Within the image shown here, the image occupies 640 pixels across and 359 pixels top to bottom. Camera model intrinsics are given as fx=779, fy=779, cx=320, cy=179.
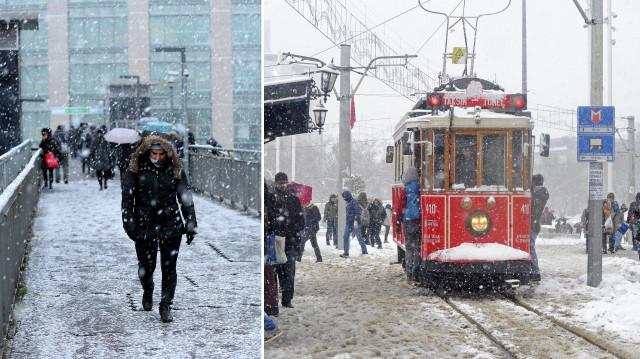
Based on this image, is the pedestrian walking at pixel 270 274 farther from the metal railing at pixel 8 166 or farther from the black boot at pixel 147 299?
the metal railing at pixel 8 166

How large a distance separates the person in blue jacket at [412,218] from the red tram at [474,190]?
112mm

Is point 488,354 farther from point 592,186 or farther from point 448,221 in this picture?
point 592,186

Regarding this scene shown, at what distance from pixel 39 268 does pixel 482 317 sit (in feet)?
16.3

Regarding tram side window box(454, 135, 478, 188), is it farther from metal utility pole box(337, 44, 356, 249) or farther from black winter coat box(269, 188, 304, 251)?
metal utility pole box(337, 44, 356, 249)

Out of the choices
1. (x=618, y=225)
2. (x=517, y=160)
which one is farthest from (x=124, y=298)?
(x=618, y=225)

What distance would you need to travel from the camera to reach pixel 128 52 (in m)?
49.2

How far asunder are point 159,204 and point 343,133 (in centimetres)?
964

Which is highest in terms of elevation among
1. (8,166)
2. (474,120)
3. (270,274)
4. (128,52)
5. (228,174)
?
(128,52)

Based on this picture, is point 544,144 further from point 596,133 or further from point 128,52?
point 128,52

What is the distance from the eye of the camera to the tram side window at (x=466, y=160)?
9.70m

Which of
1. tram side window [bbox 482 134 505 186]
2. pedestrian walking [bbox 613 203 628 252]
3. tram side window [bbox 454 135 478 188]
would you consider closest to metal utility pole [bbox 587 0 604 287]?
tram side window [bbox 482 134 505 186]

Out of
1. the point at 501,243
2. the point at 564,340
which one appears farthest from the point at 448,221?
the point at 564,340

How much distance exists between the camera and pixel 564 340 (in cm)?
671

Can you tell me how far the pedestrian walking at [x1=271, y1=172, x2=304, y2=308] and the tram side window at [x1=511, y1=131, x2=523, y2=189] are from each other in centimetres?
322
